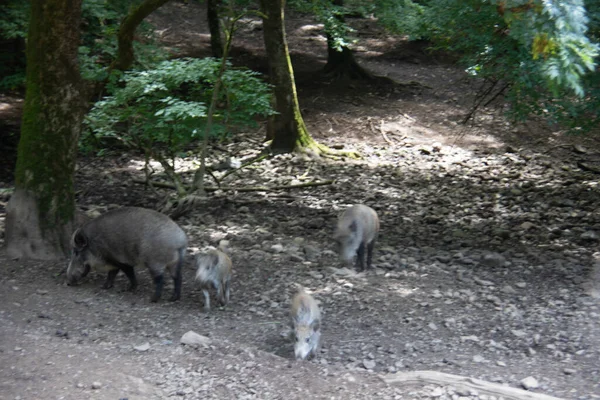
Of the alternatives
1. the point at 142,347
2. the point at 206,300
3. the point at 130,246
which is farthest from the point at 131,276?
the point at 142,347

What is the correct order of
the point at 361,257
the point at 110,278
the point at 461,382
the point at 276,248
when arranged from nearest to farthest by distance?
the point at 461,382 → the point at 110,278 → the point at 361,257 → the point at 276,248

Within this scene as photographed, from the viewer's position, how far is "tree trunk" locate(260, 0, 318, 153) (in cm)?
1288

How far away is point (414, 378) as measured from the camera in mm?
5363

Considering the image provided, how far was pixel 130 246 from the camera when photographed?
22.9 feet

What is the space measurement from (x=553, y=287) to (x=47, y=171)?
5.53m

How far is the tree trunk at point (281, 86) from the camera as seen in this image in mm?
12875

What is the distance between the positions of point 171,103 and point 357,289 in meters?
3.15

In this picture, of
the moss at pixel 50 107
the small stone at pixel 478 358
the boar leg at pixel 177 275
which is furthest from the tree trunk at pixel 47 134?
the small stone at pixel 478 358

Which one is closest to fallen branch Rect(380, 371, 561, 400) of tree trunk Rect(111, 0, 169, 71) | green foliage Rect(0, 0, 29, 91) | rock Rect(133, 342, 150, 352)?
rock Rect(133, 342, 150, 352)

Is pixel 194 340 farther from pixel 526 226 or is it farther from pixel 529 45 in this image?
pixel 526 226

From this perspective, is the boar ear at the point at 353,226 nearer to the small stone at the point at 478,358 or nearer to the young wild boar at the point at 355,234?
the young wild boar at the point at 355,234

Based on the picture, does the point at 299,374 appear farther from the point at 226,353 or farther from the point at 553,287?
the point at 553,287

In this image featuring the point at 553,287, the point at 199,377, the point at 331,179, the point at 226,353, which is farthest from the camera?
the point at 331,179

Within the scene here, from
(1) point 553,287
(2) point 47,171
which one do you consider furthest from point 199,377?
(1) point 553,287
